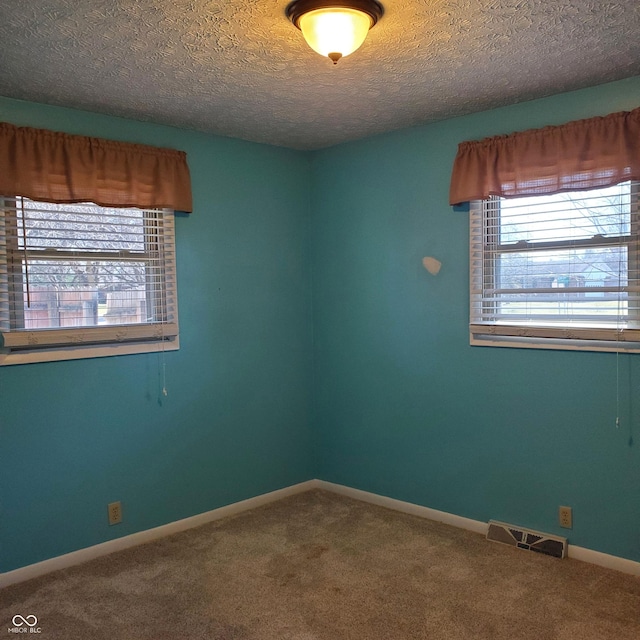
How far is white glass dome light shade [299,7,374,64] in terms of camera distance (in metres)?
2.05

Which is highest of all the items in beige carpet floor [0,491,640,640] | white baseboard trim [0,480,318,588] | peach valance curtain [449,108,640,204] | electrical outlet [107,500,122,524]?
peach valance curtain [449,108,640,204]

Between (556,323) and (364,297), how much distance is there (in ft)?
4.18

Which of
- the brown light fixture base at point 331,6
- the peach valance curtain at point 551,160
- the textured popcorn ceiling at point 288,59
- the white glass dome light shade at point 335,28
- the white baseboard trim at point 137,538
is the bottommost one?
the white baseboard trim at point 137,538

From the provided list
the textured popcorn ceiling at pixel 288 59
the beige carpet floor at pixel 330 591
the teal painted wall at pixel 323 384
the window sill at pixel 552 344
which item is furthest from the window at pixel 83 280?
the window sill at pixel 552 344

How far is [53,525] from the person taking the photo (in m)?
3.11

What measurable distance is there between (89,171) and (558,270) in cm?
247

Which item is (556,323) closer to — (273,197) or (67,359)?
(273,197)

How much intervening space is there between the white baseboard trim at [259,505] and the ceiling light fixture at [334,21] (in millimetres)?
2639

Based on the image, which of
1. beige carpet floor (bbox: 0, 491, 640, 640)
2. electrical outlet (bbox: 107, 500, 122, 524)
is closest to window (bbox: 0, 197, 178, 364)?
electrical outlet (bbox: 107, 500, 122, 524)

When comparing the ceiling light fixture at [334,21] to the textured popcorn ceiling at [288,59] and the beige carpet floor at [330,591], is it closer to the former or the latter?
the textured popcorn ceiling at [288,59]

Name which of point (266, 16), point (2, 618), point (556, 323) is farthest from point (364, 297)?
point (2, 618)

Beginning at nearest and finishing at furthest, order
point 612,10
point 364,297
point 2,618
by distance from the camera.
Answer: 1. point 612,10
2. point 2,618
3. point 364,297

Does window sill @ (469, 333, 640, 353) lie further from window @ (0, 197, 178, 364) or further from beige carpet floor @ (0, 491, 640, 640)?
window @ (0, 197, 178, 364)

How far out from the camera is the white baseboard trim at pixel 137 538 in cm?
301
